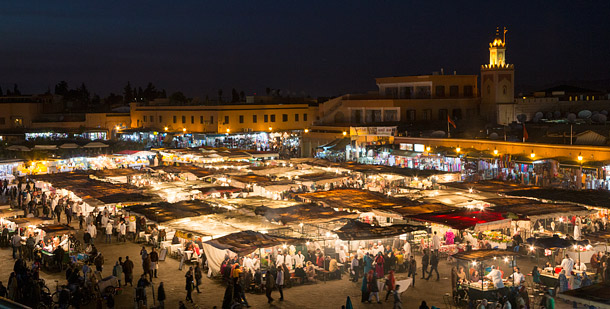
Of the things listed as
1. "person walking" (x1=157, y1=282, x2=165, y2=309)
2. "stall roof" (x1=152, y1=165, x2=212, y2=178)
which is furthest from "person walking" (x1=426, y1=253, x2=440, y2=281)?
"stall roof" (x1=152, y1=165, x2=212, y2=178)

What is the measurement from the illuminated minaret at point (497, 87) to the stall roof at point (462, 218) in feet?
101

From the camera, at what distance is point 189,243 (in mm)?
18484

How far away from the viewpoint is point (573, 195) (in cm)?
1988

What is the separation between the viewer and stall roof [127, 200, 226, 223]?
62.6 ft

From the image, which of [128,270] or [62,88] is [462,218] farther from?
[62,88]

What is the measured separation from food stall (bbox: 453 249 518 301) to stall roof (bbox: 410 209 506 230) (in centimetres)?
168

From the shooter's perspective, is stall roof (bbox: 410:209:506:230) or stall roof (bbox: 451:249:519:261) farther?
stall roof (bbox: 410:209:506:230)

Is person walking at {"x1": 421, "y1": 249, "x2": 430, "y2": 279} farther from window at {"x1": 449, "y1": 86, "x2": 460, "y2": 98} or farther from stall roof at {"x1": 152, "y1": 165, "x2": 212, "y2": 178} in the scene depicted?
window at {"x1": 449, "y1": 86, "x2": 460, "y2": 98}

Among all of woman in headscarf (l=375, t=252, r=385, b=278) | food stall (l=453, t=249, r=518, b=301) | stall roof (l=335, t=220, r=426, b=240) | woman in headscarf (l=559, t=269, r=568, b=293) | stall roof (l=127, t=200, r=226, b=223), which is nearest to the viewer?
food stall (l=453, t=249, r=518, b=301)

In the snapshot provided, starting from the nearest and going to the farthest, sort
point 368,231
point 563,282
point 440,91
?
point 563,282, point 368,231, point 440,91

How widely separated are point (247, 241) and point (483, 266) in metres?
5.66

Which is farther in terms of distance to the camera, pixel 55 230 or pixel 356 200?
pixel 356 200

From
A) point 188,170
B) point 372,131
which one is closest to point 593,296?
point 188,170

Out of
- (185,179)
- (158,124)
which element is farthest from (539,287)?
(158,124)
